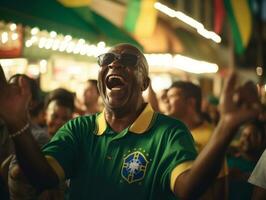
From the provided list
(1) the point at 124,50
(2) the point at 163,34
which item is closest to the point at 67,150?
(1) the point at 124,50

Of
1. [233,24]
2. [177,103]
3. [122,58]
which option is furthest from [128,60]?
[233,24]

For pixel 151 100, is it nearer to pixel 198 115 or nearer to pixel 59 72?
pixel 198 115

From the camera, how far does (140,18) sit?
36.9ft

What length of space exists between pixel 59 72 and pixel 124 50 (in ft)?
26.6

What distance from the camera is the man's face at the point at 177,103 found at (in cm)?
555

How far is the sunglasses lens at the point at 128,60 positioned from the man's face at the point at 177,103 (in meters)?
2.40

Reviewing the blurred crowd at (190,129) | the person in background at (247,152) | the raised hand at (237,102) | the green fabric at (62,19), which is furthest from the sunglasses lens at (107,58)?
the green fabric at (62,19)

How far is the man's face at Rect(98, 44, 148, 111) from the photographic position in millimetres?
3184

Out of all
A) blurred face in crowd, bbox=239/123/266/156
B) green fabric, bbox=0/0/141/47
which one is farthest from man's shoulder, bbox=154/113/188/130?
green fabric, bbox=0/0/141/47

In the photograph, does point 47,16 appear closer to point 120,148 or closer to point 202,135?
point 202,135

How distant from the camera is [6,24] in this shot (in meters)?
9.23

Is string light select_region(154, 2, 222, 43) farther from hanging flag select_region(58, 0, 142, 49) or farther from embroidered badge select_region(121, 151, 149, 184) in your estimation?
embroidered badge select_region(121, 151, 149, 184)

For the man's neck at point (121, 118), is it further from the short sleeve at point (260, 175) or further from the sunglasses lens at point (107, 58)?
the short sleeve at point (260, 175)

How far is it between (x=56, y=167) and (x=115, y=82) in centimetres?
70
